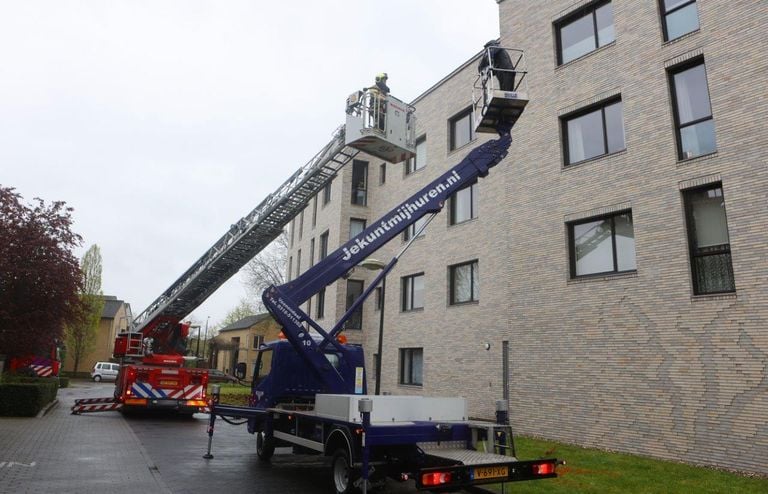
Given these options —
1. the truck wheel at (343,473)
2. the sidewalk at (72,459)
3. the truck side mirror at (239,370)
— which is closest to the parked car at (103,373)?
the sidewalk at (72,459)

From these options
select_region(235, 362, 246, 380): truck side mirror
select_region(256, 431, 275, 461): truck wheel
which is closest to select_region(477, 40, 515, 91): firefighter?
select_region(235, 362, 246, 380): truck side mirror

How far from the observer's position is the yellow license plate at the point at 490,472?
6199mm

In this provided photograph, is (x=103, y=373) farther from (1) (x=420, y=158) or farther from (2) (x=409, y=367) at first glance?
(1) (x=420, y=158)

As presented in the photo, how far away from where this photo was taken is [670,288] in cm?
1110

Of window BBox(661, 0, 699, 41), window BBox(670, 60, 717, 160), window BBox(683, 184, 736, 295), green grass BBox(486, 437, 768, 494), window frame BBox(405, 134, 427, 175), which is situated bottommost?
green grass BBox(486, 437, 768, 494)

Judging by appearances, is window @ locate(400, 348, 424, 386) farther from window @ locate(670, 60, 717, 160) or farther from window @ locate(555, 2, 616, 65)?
window @ locate(670, 60, 717, 160)

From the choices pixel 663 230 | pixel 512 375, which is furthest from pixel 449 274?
pixel 663 230

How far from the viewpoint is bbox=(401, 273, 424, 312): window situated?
21.7 m

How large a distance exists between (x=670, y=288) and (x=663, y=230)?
4.10ft

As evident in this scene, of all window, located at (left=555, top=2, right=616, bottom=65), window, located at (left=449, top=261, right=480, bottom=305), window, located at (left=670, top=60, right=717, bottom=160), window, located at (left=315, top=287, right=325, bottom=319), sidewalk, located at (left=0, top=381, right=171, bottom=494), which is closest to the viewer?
sidewalk, located at (left=0, top=381, right=171, bottom=494)

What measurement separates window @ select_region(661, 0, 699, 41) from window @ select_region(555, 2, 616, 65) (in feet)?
4.05

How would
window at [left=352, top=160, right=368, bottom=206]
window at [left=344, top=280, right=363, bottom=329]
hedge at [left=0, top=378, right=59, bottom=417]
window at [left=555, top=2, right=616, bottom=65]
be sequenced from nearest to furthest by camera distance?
window at [left=555, top=2, right=616, bottom=65]
hedge at [left=0, top=378, right=59, bottom=417]
window at [left=344, top=280, right=363, bottom=329]
window at [left=352, top=160, right=368, bottom=206]

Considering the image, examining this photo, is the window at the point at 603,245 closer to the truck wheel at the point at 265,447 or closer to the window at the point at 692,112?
the window at the point at 692,112

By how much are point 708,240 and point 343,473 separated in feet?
28.2
